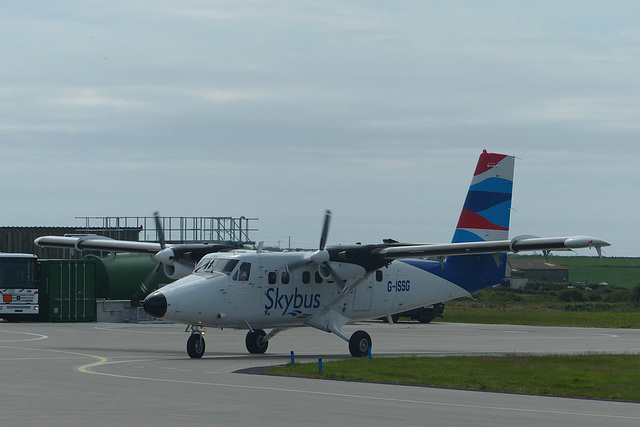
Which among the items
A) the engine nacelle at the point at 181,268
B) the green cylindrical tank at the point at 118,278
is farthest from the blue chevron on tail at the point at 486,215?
the green cylindrical tank at the point at 118,278

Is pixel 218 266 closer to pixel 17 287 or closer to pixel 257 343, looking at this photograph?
pixel 257 343

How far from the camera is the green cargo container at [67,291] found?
52000mm

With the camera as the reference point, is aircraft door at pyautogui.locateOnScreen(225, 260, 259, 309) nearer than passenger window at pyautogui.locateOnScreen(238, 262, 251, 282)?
Yes

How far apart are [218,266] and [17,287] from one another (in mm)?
24222

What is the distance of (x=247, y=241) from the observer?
61719mm

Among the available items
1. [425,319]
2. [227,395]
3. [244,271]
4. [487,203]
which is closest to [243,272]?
[244,271]

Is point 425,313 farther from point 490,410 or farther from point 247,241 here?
point 490,410

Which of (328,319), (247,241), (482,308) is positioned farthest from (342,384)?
(482,308)

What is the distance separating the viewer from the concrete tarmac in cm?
1552

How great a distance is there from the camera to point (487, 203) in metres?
34.5

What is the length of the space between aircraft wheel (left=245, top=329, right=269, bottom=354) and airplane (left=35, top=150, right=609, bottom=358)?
0.03m

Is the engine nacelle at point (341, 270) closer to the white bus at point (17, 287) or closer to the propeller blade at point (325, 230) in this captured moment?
the propeller blade at point (325, 230)

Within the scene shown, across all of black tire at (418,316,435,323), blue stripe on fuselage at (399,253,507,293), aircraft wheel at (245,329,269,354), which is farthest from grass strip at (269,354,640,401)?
black tire at (418,316,435,323)

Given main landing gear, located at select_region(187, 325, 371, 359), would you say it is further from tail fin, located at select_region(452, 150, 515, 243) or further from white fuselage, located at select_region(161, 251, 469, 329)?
tail fin, located at select_region(452, 150, 515, 243)
